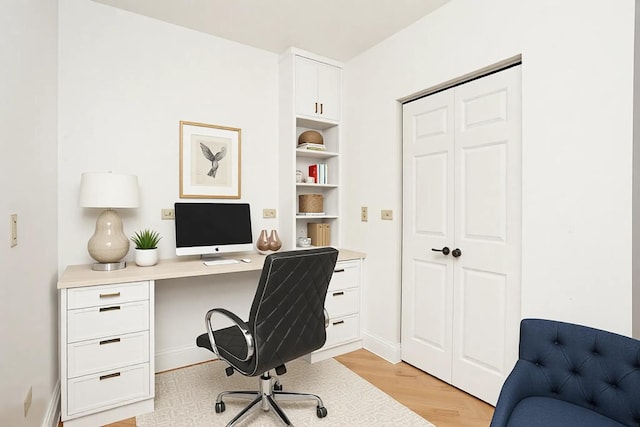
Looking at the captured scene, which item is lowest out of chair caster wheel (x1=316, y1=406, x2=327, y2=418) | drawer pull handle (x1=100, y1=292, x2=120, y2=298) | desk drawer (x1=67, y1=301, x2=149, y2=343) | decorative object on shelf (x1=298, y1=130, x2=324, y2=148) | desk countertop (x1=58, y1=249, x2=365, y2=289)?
chair caster wheel (x1=316, y1=406, x2=327, y2=418)

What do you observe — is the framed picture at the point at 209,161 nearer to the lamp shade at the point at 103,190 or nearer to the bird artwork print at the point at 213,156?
the bird artwork print at the point at 213,156

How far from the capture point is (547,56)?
183cm

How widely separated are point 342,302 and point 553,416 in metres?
1.75

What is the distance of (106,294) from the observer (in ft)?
6.30

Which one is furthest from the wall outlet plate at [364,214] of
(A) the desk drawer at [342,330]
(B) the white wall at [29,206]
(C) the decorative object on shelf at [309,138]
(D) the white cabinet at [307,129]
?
(B) the white wall at [29,206]

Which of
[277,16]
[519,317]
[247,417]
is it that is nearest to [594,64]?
[519,317]

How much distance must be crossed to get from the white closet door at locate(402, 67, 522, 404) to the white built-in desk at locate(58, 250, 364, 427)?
1.77 meters

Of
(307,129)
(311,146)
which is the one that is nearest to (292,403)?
(311,146)

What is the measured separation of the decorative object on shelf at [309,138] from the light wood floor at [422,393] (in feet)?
6.40

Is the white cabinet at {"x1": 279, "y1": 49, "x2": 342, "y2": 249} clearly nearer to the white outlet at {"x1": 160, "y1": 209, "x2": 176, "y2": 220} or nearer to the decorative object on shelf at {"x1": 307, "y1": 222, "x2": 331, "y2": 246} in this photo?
the decorative object on shelf at {"x1": 307, "y1": 222, "x2": 331, "y2": 246}

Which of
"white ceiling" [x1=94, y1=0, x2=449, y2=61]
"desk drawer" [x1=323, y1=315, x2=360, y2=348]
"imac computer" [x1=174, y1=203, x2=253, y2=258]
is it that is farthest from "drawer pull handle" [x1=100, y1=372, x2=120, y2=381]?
"white ceiling" [x1=94, y1=0, x2=449, y2=61]

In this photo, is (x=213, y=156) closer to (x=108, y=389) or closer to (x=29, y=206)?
(x=29, y=206)

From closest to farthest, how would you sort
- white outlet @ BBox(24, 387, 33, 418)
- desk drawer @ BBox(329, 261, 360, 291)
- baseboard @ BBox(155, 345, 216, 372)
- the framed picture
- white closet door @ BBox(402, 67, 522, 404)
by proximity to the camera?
white outlet @ BBox(24, 387, 33, 418)
white closet door @ BBox(402, 67, 522, 404)
baseboard @ BBox(155, 345, 216, 372)
the framed picture
desk drawer @ BBox(329, 261, 360, 291)

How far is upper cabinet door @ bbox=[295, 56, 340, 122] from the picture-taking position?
306 cm
